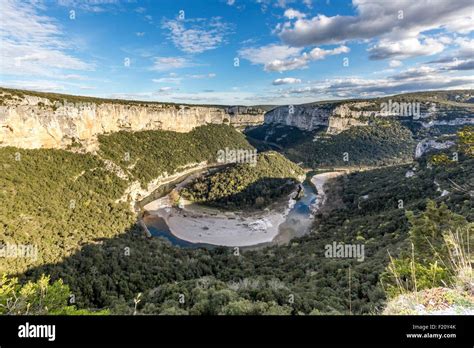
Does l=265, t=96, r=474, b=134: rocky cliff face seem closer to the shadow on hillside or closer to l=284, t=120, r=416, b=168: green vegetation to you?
l=284, t=120, r=416, b=168: green vegetation

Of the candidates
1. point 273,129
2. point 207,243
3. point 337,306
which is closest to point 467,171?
point 337,306

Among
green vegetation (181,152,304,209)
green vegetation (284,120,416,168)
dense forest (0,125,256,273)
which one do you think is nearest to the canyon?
dense forest (0,125,256,273)

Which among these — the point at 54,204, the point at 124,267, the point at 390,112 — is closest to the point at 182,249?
the point at 124,267

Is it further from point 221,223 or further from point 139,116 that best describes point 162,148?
point 221,223

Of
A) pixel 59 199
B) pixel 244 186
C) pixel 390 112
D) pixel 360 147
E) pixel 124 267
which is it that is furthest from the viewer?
pixel 390 112
